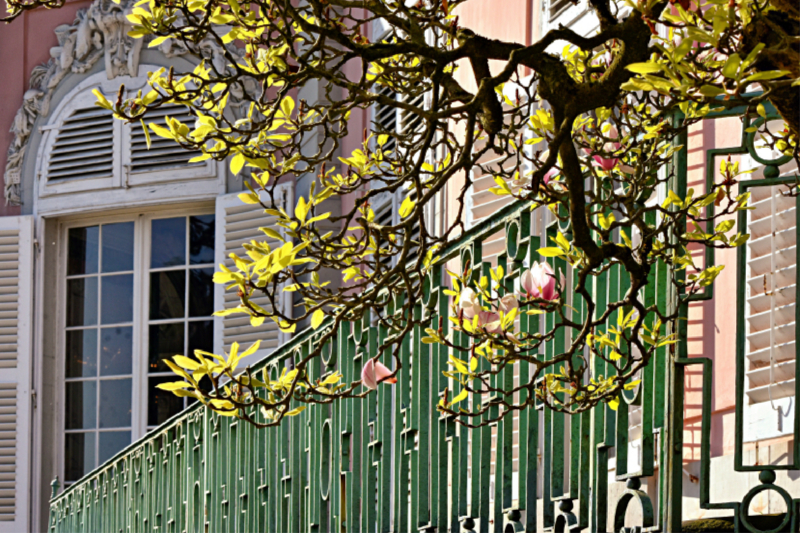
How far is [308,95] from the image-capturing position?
25.6ft

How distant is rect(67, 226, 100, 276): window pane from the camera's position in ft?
29.3

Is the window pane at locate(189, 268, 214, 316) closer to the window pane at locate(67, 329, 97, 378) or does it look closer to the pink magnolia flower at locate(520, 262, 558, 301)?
the window pane at locate(67, 329, 97, 378)

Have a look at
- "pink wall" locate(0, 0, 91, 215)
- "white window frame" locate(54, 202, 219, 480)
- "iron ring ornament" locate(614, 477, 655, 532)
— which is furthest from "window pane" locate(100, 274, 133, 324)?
"iron ring ornament" locate(614, 477, 655, 532)

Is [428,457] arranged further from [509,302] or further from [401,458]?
[509,302]

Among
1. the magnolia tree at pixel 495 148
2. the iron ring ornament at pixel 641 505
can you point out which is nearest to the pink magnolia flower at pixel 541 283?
the magnolia tree at pixel 495 148

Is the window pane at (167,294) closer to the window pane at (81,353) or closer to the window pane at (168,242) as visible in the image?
the window pane at (168,242)

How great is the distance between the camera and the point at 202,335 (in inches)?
332

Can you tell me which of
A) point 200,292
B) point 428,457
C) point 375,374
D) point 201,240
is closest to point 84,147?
point 201,240

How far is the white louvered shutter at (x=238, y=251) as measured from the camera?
25.2 feet

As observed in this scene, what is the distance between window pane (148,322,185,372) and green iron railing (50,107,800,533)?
3227 mm

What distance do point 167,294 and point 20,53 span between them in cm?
230

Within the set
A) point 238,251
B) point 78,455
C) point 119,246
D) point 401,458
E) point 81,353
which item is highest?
point 119,246

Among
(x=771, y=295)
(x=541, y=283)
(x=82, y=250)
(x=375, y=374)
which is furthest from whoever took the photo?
(x=82, y=250)

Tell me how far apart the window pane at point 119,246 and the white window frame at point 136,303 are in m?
0.06
